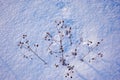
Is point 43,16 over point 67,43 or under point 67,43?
over

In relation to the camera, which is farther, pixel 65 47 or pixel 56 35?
pixel 56 35

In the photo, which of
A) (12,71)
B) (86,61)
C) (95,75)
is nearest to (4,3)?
(12,71)

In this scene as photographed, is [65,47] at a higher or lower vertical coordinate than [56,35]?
lower

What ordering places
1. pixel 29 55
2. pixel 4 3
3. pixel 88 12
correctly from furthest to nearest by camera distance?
pixel 4 3 < pixel 88 12 < pixel 29 55

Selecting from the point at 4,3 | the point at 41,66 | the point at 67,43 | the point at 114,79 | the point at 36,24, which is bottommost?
the point at 114,79

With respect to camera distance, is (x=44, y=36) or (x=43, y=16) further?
(x=43, y=16)

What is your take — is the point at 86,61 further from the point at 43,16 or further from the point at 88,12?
the point at 43,16

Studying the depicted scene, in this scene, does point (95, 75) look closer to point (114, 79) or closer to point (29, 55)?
point (114, 79)

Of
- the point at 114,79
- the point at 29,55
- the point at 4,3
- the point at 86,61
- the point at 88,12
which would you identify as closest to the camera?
the point at 114,79
